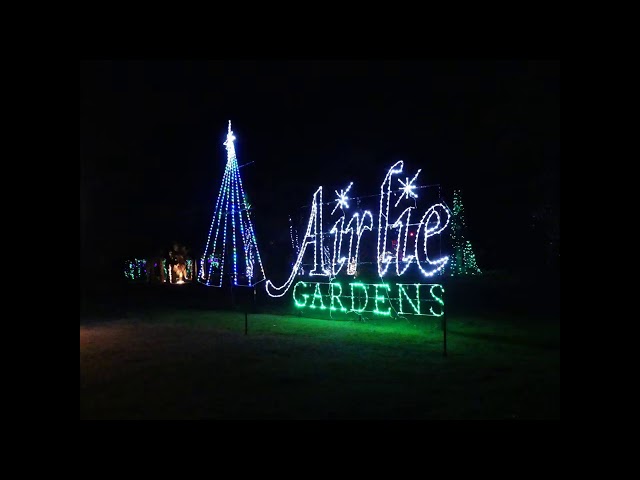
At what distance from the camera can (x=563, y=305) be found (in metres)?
4.49

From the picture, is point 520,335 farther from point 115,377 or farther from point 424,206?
point 424,206

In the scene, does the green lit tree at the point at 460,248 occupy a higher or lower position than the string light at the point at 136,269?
higher

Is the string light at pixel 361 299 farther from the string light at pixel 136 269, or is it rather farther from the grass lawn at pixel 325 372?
the string light at pixel 136 269

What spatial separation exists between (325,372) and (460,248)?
27.7m

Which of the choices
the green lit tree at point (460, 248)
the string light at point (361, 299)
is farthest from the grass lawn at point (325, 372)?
the green lit tree at point (460, 248)

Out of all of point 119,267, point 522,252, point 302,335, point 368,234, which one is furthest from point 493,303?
point 119,267

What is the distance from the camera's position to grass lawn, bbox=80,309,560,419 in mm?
5363

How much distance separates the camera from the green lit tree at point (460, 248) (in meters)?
31.8

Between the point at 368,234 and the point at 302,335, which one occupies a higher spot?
the point at 368,234

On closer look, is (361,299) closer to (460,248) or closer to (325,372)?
(325,372)

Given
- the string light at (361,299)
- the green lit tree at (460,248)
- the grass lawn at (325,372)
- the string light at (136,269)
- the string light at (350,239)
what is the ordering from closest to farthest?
the grass lawn at (325,372)
the string light at (350,239)
the string light at (361,299)
the green lit tree at (460,248)
the string light at (136,269)

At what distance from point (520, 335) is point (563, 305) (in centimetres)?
600

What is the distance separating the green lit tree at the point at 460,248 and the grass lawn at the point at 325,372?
20491 millimetres

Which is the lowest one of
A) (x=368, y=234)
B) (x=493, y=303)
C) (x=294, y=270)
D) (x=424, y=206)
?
(x=493, y=303)
